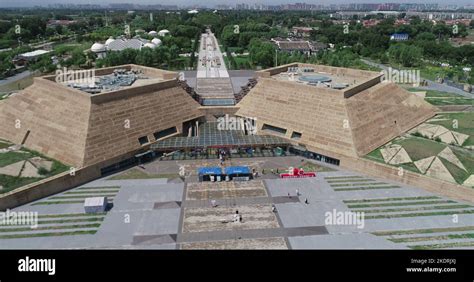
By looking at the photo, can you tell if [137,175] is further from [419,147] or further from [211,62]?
[211,62]

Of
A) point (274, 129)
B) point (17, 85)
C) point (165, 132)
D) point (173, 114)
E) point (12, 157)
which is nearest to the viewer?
point (12, 157)

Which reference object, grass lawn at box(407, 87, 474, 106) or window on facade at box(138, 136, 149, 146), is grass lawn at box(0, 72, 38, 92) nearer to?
window on facade at box(138, 136, 149, 146)

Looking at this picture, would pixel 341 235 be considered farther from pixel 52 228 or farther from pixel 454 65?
pixel 454 65

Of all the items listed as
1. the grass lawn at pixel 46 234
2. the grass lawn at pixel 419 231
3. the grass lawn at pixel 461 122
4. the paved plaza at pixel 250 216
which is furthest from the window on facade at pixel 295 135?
the grass lawn at pixel 46 234

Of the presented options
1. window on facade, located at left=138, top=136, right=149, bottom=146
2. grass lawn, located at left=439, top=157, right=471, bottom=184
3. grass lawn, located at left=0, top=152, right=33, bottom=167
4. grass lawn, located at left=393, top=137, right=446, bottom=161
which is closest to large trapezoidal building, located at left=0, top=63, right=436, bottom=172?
window on facade, located at left=138, top=136, right=149, bottom=146

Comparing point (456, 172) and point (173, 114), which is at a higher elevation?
point (173, 114)

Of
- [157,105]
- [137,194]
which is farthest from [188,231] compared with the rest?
[157,105]

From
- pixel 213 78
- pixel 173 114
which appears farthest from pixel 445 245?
pixel 213 78

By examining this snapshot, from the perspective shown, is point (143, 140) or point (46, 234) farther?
point (143, 140)
